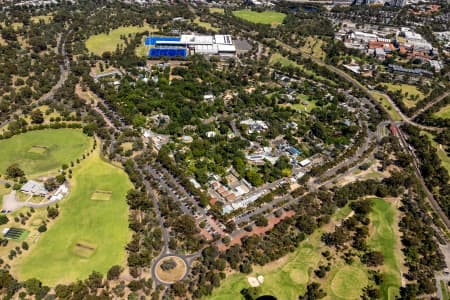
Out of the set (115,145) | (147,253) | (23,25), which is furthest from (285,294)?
(23,25)

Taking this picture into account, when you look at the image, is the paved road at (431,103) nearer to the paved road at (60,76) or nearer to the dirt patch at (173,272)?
the dirt patch at (173,272)

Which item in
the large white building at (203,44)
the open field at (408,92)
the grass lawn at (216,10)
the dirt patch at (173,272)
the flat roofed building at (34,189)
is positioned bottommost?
the dirt patch at (173,272)

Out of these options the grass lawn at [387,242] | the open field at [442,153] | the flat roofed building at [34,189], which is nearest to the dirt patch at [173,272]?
the flat roofed building at [34,189]

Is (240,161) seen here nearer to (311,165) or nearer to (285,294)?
(311,165)

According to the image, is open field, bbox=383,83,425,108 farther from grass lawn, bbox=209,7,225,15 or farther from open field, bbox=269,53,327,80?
grass lawn, bbox=209,7,225,15

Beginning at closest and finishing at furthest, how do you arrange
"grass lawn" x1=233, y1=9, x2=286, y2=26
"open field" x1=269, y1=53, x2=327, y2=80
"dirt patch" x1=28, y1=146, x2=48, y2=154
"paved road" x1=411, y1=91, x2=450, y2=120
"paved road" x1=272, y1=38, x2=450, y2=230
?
"paved road" x1=272, y1=38, x2=450, y2=230 → "dirt patch" x1=28, y1=146, x2=48, y2=154 → "paved road" x1=411, y1=91, x2=450, y2=120 → "open field" x1=269, y1=53, x2=327, y2=80 → "grass lawn" x1=233, y1=9, x2=286, y2=26

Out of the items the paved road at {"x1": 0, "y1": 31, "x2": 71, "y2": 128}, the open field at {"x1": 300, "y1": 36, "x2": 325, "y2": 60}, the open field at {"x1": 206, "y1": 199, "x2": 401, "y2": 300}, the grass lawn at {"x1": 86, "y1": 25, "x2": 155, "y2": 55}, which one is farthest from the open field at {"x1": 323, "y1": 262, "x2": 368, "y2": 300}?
the grass lawn at {"x1": 86, "y1": 25, "x2": 155, "y2": 55}

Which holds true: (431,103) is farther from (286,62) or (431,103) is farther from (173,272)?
(173,272)
